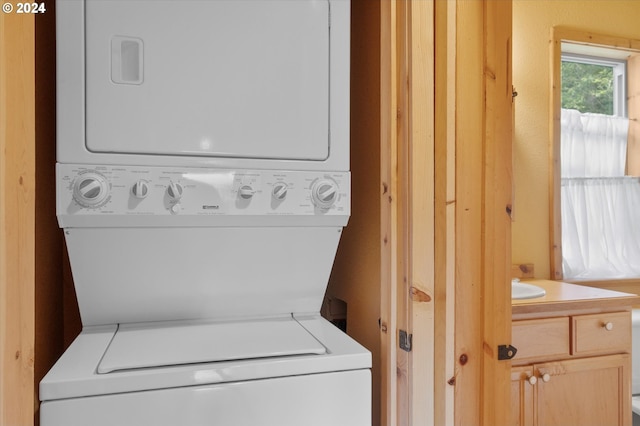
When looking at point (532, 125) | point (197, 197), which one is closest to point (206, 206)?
point (197, 197)

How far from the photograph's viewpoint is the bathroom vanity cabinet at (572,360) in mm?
1740

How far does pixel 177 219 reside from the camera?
1.10 m

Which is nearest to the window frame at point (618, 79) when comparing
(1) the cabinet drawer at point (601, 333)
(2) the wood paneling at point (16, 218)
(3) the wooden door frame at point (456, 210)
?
(1) the cabinet drawer at point (601, 333)

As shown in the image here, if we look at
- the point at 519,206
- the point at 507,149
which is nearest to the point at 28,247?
the point at 507,149

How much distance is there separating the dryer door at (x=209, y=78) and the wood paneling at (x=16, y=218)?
21cm

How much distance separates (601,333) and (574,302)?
23 cm

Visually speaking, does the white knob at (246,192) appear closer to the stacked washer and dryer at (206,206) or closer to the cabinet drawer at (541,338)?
the stacked washer and dryer at (206,206)

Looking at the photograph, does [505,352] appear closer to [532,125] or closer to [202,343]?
[202,343]

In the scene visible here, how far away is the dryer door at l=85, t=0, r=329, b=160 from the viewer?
1030 millimetres

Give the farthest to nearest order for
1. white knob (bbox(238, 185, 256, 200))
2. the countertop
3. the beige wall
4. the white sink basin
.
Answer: the beige wall
the white sink basin
the countertop
white knob (bbox(238, 185, 256, 200))

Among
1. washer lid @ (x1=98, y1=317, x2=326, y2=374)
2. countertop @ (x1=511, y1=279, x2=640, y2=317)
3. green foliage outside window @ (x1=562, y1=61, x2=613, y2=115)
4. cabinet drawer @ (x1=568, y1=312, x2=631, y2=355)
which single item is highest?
green foliage outside window @ (x1=562, y1=61, x2=613, y2=115)

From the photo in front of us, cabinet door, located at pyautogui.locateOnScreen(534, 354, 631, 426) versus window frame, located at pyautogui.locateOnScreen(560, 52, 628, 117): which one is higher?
window frame, located at pyautogui.locateOnScreen(560, 52, 628, 117)

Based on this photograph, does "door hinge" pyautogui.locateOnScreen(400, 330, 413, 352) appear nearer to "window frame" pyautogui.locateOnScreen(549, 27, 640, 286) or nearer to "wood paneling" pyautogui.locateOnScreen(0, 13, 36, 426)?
"wood paneling" pyautogui.locateOnScreen(0, 13, 36, 426)

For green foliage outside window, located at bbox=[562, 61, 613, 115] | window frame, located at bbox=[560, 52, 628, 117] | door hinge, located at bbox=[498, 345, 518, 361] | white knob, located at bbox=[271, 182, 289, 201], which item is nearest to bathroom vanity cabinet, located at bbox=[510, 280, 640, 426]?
door hinge, located at bbox=[498, 345, 518, 361]
